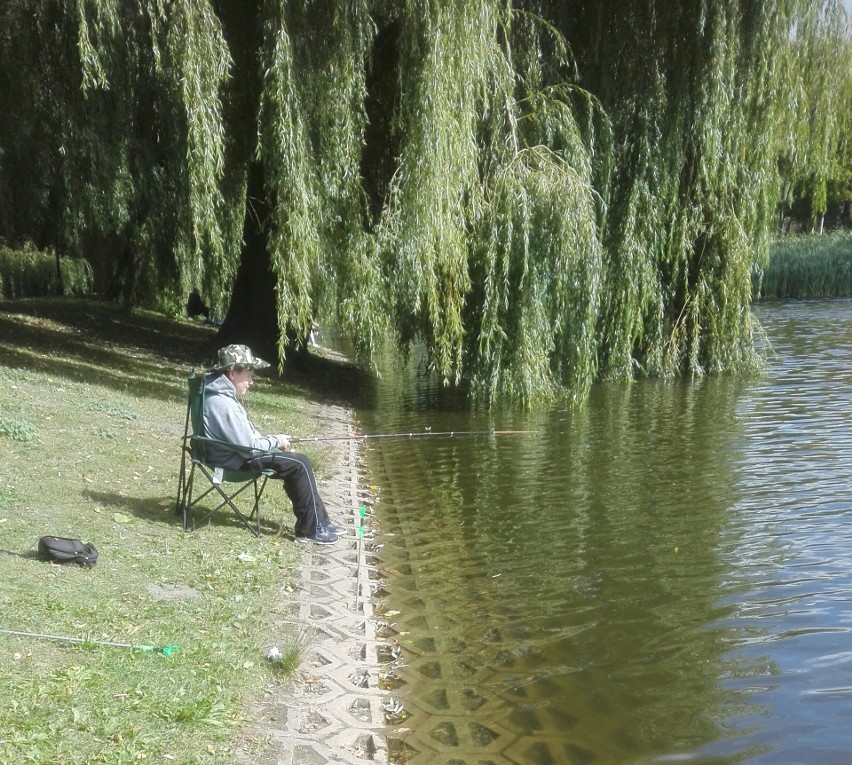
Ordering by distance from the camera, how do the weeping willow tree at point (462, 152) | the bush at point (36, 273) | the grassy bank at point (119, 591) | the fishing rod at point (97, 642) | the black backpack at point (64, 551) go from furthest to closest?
the bush at point (36, 273) → the weeping willow tree at point (462, 152) → the black backpack at point (64, 551) → the fishing rod at point (97, 642) → the grassy bank at point (119, 591)

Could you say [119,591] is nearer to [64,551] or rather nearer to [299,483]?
[64,551]

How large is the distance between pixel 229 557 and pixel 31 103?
956 centimetres

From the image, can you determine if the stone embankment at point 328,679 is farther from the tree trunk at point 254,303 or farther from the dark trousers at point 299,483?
the tree trunk at point 254,303

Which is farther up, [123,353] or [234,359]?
[234,359]

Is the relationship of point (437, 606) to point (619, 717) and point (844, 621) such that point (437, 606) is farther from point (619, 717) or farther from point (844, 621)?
point (844, 621)

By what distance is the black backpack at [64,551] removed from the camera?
6172 mm

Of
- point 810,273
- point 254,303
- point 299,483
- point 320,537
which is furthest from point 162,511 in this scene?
point 810,273

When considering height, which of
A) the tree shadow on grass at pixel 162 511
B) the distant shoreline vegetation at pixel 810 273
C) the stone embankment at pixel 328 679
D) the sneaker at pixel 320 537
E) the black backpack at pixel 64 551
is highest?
the distant shoreline vegetation at pixel 810 273

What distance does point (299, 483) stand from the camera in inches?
318

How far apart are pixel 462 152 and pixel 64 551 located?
8554mm

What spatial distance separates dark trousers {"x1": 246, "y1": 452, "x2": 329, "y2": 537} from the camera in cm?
789

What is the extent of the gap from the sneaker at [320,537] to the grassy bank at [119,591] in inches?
8.8

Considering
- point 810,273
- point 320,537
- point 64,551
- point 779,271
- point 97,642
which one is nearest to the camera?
point 97,642

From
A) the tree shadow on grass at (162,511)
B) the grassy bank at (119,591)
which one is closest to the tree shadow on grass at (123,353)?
the grassy bank at (119,591)
